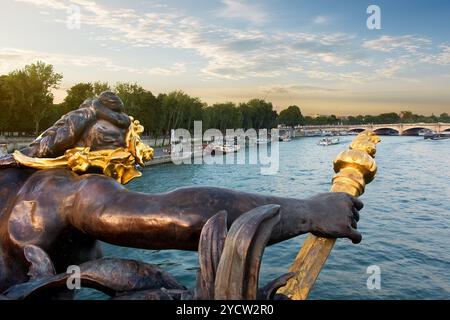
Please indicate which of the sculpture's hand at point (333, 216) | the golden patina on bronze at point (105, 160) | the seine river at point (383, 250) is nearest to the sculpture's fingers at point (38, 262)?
the golden patina on bronze at point (105, 160)

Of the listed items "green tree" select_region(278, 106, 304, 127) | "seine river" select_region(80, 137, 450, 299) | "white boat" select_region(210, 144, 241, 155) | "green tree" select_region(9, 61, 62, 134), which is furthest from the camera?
"green tree" select_region(278, 106, 304, 127)

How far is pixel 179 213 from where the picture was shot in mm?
1595

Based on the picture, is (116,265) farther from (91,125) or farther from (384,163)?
(384,163)

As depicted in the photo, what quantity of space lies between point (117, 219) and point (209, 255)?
1.36ft

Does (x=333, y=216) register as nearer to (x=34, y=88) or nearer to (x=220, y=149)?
(x=34, y=88)

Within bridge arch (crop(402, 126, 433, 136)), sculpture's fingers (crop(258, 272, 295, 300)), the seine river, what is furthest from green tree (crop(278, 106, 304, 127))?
sculpture's fingers (crop(258, 272, 295, 300))

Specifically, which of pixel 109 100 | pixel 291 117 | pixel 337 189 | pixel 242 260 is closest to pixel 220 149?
pixel 109 100

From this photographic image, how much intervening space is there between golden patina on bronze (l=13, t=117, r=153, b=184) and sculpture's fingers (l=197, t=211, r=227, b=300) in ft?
2.50

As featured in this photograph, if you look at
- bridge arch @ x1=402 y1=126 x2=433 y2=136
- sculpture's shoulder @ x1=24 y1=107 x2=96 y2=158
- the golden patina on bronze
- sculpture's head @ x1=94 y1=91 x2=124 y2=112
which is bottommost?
bridge arch @ x1=402 y1=126 x2=433 y2=136

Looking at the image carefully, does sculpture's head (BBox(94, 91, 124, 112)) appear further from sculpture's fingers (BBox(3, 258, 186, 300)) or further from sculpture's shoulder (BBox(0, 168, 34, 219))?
sculpture's fingers (BBox(3, 258, 186, 300))

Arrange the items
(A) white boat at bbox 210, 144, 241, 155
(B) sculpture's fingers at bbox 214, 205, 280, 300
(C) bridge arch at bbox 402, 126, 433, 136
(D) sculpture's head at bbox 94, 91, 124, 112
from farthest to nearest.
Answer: (C) bridge arch at bbox 402, 126, 433, 136
(A) white boat at bbox 210, 144, 241, 155
(D) sculpture's head at bbox 94, 91, 124, 112
(B) sculpture's fingers at bbox 214, 205, 280, 300

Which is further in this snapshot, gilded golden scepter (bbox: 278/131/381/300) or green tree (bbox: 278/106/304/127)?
green tree (bbox: 278/106/304/127)

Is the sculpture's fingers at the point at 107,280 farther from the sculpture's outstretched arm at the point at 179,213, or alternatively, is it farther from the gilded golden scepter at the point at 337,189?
the gilded golden scepter at the point at 337,189

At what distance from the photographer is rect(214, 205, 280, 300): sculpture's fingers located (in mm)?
1419
